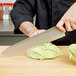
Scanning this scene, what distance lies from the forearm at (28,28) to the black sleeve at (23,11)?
3cm

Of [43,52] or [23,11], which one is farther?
[23,11]

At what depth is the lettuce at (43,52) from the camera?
1.10 m

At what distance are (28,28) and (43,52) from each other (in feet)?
0.81

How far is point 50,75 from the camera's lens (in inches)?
36.3

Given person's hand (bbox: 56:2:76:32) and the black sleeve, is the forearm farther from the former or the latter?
person's hand (bbox: 56:2:76:32)

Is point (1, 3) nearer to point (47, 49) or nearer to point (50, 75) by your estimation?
point (47, 49)

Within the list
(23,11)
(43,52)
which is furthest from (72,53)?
(23,11)

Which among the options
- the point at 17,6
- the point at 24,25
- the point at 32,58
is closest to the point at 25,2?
the point at 17,6

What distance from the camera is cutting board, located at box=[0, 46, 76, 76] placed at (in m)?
0.94

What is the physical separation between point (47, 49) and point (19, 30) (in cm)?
36

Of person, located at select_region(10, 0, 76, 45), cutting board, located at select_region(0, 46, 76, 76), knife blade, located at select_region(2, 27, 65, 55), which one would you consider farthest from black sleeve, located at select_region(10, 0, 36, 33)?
cutting board, located at select_region(0, 46, 76, 76)

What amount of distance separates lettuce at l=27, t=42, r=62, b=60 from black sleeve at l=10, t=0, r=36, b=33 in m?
0.28

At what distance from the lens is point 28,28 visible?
1.33m

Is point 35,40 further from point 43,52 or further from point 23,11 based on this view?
point 23,11
